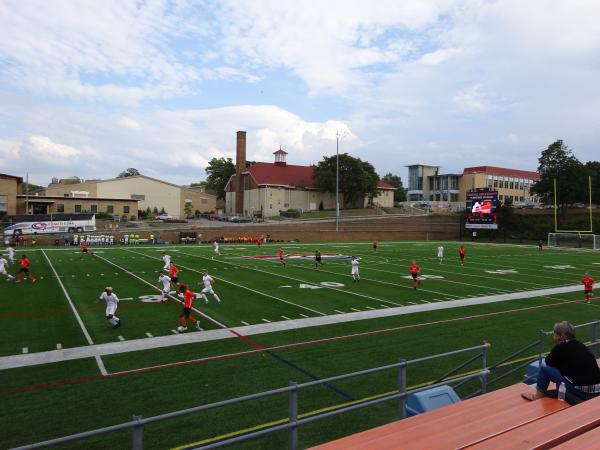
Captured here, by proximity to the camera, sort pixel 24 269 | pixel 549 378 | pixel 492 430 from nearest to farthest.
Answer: pixel 492 430, pixel 549 378, pixel 24 269

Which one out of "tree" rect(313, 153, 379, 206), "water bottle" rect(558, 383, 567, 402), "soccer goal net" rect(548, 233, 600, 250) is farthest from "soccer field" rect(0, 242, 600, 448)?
"tree" rect(313, 153, 379, 206)

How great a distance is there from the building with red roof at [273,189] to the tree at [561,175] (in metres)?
28.7

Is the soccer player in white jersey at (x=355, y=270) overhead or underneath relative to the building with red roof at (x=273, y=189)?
underneath

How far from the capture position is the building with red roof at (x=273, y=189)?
7894 cm

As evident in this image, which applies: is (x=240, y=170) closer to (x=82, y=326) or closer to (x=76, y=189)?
(x=76, y=189)

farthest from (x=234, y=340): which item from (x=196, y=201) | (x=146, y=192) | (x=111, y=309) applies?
(x=196, y=201)

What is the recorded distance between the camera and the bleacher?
4105 mm

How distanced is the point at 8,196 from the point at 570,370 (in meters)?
69.9

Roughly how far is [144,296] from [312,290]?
717 cm

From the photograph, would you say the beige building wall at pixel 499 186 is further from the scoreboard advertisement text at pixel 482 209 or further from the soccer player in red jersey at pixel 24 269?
the soccer player in red jersey at pixel 24 269

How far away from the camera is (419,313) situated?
53.9 ft

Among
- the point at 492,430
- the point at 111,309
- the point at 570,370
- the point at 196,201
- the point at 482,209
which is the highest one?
the point at 196,201

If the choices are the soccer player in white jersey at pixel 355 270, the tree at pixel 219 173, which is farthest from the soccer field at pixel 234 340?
the tree at pixel 219 173

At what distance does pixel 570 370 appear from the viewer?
5.55m
